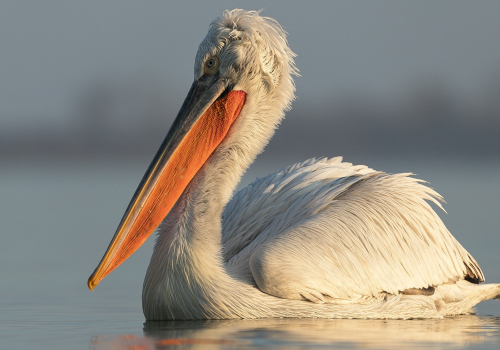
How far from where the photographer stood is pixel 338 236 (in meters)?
5.80

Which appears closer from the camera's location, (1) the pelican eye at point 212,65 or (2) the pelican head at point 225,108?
(2) the pelican head at point 225,108

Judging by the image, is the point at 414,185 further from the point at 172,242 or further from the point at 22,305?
the point at 22,305

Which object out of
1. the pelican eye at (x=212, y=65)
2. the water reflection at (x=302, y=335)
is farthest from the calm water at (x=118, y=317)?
the pelican eye at (x=212, y=65)

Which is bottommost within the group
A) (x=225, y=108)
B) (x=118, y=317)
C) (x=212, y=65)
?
(x=118, y=317)

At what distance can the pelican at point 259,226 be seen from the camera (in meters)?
5.37

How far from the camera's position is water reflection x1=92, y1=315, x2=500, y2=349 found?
4715 mm

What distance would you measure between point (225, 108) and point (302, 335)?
152 centimetres

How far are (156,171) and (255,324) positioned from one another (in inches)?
41.3

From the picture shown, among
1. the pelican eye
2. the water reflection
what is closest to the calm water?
the water reflection

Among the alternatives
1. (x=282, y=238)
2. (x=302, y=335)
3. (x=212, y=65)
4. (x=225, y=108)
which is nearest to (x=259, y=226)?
(x=282, y=238)

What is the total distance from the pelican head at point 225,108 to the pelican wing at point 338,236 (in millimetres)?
477

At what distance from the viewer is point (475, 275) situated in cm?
661

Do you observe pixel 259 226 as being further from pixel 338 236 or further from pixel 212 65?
pixel 212 65

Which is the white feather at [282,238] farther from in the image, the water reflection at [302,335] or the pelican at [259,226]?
the water reflection at [302,335]
